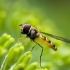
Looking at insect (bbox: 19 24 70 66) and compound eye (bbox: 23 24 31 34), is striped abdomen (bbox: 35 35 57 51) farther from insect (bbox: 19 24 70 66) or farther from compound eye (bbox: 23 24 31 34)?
compound eye (bbox: 23 24 31 34)

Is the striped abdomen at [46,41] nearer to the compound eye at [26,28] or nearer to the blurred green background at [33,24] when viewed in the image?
the blurred green background at [33,24]

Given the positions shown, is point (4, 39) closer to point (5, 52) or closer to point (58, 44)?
point (5, 52)

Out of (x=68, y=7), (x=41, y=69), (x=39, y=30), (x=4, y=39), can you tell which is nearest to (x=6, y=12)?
(x=39, y=30)

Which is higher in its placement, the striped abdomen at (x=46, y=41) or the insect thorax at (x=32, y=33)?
the insect thorax at (x=32, y=33)

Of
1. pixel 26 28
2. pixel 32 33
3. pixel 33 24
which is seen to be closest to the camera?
pixel 26 28

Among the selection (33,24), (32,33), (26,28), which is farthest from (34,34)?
(33,24)

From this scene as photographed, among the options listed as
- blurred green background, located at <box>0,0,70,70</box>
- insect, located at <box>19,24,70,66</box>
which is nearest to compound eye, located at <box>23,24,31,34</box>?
insect, located at <box>19,24,70,66</box>

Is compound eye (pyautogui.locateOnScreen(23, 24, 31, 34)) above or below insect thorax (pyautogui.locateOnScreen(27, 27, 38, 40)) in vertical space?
above

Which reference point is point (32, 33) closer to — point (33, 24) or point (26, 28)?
point (26, 28)

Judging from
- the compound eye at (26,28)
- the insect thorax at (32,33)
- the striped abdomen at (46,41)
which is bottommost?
the striped abdomen at (46,41)

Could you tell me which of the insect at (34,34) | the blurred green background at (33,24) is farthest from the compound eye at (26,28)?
the blurred green background at (33,24)

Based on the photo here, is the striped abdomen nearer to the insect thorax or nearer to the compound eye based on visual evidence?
the insect thorax

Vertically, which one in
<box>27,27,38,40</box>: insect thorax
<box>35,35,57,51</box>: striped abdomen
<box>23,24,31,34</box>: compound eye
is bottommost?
<box>35,35,57,51</box>: striped abdomen
